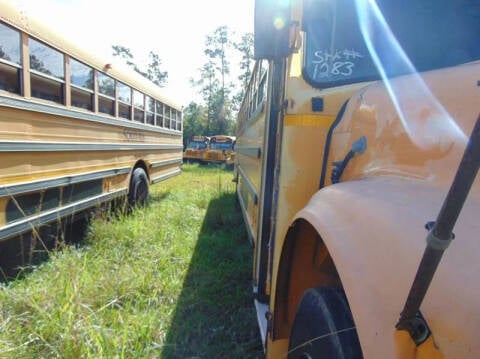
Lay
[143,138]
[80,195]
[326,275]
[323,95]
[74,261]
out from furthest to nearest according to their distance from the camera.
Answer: [143,138] → [80,195] → [74,261] → [323,95] → [326,275]

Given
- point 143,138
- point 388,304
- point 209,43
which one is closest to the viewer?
point 388,304

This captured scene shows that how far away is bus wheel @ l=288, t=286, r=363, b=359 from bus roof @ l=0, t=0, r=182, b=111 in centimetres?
276

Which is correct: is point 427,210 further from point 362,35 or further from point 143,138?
point 143,138

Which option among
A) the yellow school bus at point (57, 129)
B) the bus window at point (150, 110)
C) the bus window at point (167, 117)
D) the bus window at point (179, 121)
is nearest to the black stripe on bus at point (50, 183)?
the yellow school bus at point (57, 129)

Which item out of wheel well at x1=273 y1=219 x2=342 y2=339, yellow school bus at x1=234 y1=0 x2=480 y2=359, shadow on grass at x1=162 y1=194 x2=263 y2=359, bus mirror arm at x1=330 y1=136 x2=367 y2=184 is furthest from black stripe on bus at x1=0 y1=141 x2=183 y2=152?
bus mirror arm at x1=330 y1=136 x2=367 y2=184

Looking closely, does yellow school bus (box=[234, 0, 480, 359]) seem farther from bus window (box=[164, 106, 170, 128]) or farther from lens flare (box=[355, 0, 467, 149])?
bus window (box=[164, 106, 170, 128])

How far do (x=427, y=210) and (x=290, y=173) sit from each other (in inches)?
36.3

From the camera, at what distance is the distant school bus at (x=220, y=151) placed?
18.5m

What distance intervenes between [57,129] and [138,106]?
2.46 m

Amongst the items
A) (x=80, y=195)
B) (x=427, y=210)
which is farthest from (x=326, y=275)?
→ (x=80, y=195)

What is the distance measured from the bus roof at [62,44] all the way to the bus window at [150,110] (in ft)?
0.59

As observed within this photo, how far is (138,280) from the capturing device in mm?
2844

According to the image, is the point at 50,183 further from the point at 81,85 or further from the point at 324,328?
the point at 324,328

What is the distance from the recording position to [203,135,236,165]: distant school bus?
18469mm
